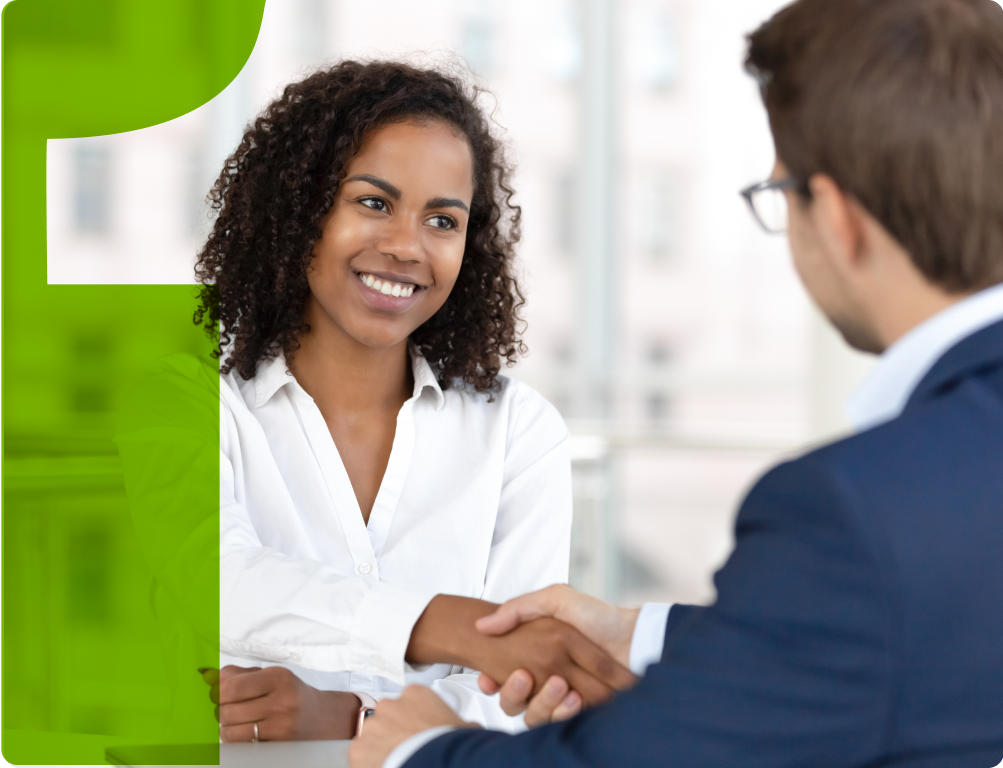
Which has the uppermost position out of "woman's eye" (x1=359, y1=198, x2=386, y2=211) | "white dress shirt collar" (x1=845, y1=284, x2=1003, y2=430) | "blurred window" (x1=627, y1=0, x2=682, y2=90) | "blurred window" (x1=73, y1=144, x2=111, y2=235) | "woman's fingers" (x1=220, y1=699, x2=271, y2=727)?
"blurred window" (x1=627, y1=0, x2=682, y2=90)

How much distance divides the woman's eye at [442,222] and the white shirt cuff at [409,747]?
0.91 meters

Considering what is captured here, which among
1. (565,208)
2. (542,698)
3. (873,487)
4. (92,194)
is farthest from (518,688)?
(92,194)

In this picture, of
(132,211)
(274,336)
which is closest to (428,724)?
(274,336)

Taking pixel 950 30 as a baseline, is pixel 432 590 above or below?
below

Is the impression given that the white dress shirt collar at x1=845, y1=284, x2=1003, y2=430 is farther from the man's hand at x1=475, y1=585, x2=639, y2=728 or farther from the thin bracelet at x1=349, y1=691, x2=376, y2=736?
the thin bracelet at x1=349, y1=691, x2=376, y2=736

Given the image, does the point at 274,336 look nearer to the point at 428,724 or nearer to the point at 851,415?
the point at 428,724

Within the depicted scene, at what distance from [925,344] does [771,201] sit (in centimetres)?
25

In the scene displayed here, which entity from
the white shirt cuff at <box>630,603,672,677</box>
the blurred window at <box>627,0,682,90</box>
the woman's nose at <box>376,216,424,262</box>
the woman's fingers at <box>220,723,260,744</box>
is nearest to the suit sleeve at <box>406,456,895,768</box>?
the white shirt cuff at <box>630,603,672,677</box>

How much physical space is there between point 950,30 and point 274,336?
1235mm

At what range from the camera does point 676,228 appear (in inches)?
221

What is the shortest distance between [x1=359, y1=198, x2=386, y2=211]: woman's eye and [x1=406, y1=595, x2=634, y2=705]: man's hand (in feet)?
2.20

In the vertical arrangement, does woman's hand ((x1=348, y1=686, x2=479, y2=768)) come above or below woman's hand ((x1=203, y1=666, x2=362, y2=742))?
above

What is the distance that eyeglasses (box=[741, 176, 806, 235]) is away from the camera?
3.48ft

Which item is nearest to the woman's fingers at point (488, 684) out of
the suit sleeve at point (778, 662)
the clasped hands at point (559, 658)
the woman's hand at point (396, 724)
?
the clasped hands at point (559, 658)
